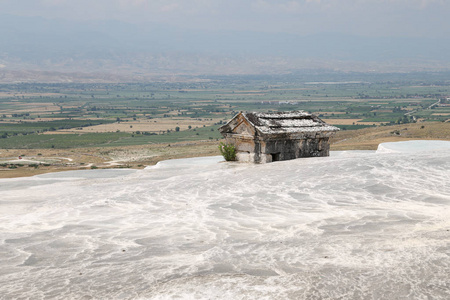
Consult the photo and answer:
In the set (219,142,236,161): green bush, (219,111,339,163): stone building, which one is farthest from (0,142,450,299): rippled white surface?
(219,142,236,161): green bush

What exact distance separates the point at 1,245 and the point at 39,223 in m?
1.68

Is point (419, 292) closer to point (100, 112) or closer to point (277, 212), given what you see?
point (277, 212)

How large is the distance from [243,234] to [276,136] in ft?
26.7

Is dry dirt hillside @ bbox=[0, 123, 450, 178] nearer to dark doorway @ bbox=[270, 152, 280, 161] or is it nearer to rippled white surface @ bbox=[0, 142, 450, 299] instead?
dark doorway @ bbox=[270, 152, 280, 161]

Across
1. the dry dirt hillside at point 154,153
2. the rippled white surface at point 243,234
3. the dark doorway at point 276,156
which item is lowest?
the dry dirt hillside at point 154,153

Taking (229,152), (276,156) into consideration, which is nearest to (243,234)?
(276,156)

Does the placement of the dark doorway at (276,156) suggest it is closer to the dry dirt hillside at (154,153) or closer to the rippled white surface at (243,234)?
the rippled white surface at (243,234)

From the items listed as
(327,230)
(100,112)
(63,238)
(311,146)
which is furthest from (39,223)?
(100,112)

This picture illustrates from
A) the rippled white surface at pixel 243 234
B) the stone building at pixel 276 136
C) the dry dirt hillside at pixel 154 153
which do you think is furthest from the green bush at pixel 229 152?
the dry dirt hillside at pixel 154 153

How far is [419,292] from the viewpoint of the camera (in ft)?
19.1

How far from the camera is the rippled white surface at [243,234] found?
625 cm

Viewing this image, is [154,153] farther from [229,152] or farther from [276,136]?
[276,136]

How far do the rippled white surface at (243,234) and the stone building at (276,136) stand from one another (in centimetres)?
206

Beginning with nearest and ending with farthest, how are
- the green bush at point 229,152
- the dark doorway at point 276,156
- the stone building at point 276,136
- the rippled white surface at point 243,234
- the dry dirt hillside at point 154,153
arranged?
the rippled white surface at point 243,234, the stone building at point 276,136, the dark doorway at point 276,156, the green bush at point 229,152, the dry dirt hillside at point 154,153
